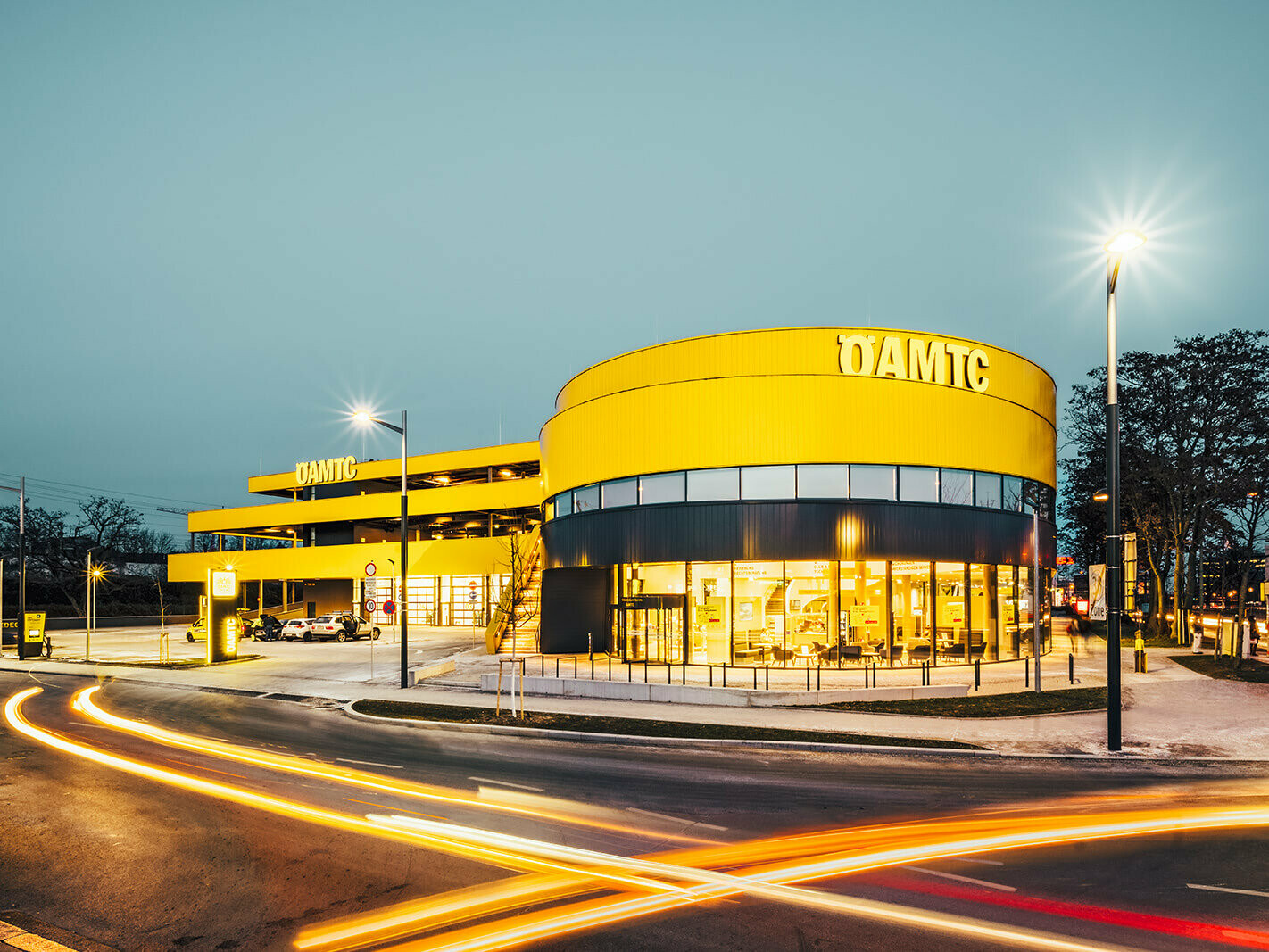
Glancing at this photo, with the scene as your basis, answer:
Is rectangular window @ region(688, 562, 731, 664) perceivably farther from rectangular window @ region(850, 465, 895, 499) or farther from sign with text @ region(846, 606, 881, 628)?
rectangular window @ region(850, 465, 895, 499)

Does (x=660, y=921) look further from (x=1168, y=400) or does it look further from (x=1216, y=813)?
(x=1168, y=400)

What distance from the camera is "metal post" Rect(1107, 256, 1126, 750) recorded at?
14211mm

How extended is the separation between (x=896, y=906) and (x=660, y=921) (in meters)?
2.17

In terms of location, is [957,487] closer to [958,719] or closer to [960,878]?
[958,719]

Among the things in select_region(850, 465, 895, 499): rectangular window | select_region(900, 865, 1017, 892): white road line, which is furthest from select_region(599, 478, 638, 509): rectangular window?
select_region(900, 865, 1017, 892): white road line

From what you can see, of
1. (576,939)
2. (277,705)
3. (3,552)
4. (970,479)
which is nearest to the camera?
(576,939)

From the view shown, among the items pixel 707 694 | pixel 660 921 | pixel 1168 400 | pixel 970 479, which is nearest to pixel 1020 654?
pixel 970 479

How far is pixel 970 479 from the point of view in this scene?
29.8m

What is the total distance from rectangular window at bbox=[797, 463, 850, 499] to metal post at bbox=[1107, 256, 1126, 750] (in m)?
13.2

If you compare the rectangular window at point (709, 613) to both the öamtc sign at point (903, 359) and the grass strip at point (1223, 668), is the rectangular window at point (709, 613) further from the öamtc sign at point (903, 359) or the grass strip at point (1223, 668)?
the grass strip at point (1223, 668)

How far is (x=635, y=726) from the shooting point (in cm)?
1681

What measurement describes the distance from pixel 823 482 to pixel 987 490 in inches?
273

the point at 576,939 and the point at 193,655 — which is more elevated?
the point at 576,939

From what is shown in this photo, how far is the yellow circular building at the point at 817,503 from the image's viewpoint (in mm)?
27891
